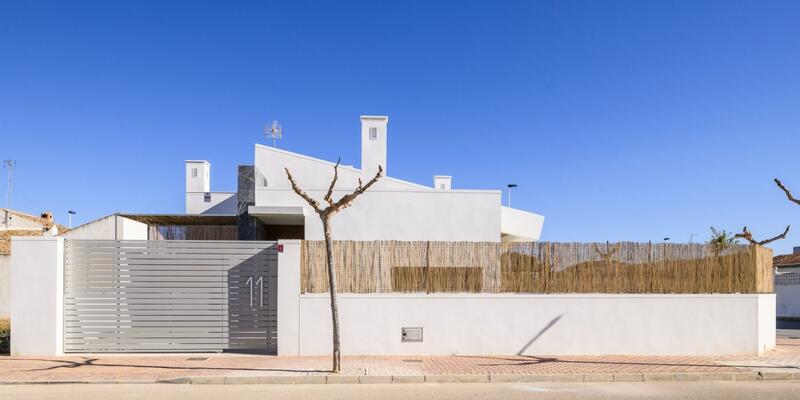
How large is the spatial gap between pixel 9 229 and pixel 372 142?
894 inches

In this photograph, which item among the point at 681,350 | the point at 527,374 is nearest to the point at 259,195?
the point at 527,374

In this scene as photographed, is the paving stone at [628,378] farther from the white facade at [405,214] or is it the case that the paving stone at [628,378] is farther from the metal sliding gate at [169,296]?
the white facade at [405,214]

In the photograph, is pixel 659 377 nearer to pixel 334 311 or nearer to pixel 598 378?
pixel 598 378

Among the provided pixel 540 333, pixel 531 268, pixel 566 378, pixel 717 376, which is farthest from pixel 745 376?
pixel 531 268

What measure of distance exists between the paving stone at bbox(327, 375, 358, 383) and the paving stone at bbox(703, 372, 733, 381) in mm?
6295

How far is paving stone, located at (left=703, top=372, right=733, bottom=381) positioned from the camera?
1005 centimetres

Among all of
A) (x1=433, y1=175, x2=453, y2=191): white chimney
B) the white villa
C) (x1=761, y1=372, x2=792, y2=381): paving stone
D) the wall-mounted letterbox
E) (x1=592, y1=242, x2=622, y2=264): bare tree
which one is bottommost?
(x1=761, y1=372, x2=792, y2=381): paving stone

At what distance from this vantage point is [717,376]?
10.1 metres

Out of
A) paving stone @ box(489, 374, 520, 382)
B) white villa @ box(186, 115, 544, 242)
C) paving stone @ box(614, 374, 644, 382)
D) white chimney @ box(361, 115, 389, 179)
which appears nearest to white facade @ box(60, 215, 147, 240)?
white villa @ box(186, 115, 544, 242)

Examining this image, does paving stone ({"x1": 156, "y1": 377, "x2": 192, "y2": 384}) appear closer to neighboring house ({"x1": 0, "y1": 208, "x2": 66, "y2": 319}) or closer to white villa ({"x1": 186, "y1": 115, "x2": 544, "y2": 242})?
white villa ({"x1": 186, "y1": 115, "x2": 544, "y2": 242})

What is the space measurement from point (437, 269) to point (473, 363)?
2.14 metres

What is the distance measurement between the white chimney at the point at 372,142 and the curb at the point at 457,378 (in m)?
13.7

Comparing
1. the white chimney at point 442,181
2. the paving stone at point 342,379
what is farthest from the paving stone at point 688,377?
the white chimney at point 442,181

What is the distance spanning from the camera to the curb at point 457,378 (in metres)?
9.46
